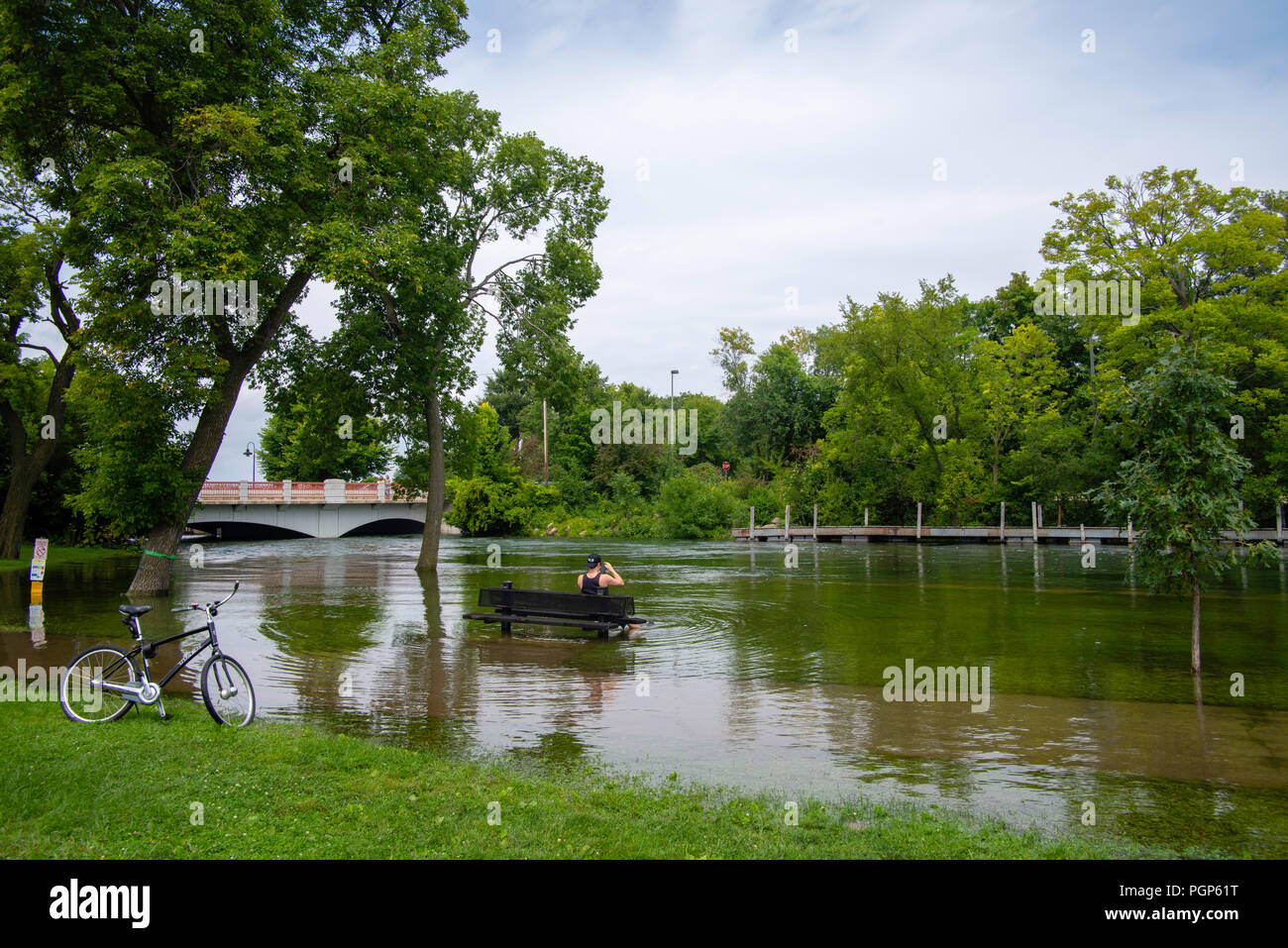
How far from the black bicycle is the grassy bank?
909 mm

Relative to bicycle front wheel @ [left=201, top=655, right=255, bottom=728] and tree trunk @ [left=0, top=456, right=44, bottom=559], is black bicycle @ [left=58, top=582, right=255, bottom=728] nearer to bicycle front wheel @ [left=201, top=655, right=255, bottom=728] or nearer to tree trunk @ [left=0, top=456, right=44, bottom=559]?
bicycle front wheel @ [left=201, top=655, right=255, bottom=728]

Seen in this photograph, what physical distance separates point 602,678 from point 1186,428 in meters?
9.30

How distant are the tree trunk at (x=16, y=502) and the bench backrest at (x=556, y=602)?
24.3 meters

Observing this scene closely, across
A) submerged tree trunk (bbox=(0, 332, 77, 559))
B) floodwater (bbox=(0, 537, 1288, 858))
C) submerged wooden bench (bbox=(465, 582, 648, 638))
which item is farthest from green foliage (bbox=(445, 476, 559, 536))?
submerged wooden bench (bbox=(465, 582, 648, 638))

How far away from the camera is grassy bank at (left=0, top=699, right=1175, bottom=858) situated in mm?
5586

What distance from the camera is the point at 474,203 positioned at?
Result: 30.6m

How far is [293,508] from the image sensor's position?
190ft

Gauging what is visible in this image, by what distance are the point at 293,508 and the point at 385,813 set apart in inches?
2202

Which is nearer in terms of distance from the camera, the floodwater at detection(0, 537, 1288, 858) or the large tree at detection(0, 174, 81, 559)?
the floodwater at detection(0, 537, 1288, 858)

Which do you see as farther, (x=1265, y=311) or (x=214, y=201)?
(x=1265, y=311)

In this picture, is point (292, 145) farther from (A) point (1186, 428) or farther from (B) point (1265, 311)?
(B) point (1265, 311)

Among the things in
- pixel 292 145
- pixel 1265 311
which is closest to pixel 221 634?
pixel 292 145

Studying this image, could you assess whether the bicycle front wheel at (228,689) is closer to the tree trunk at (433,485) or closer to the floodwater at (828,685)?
the floodwater at (828,685)

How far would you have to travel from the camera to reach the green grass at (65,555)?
30484mm
